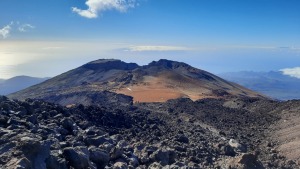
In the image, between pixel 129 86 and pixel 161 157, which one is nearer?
pixel 161 157

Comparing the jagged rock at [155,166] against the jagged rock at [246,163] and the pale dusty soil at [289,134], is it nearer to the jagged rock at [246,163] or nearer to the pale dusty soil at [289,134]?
the jagged rock at [246,163]

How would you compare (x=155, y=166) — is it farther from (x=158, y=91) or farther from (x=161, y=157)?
(x=158, y=91)

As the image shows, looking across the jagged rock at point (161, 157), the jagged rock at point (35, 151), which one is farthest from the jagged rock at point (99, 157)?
the jagged rock at point (161, 157)

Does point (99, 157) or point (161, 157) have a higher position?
point (99, 157)

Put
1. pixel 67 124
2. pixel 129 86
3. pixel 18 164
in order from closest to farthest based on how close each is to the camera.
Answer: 1. pixel 18 164
2. pixel 67 124
3. pixel 129 86

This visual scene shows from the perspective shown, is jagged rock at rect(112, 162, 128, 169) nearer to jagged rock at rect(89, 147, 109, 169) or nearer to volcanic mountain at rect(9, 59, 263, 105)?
jagged rock at rect(89, 147, 109, 169)

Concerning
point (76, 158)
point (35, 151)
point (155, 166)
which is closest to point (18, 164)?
point (35, 151)
